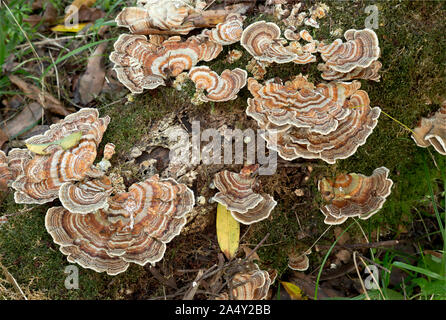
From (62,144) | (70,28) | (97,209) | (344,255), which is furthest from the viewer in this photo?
(70,28)

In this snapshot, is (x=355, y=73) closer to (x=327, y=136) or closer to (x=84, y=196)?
(x=327, y=136)

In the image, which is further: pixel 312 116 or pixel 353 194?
pixel 353 194

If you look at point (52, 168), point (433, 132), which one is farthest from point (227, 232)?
point (433, 132)

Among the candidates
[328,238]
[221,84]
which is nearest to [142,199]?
[221,84]

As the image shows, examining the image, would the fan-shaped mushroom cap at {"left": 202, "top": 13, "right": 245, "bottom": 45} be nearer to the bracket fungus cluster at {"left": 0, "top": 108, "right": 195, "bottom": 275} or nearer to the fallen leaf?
the bracket fungus cluster at {"left": 0, "top": 108, "right": 195, "bottom": 275}

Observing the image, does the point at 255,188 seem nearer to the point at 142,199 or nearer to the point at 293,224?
the point at 293,224

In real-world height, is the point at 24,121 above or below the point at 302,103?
below

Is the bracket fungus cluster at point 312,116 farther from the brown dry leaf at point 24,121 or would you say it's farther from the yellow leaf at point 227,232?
the brown dry leaf at point 24,121
